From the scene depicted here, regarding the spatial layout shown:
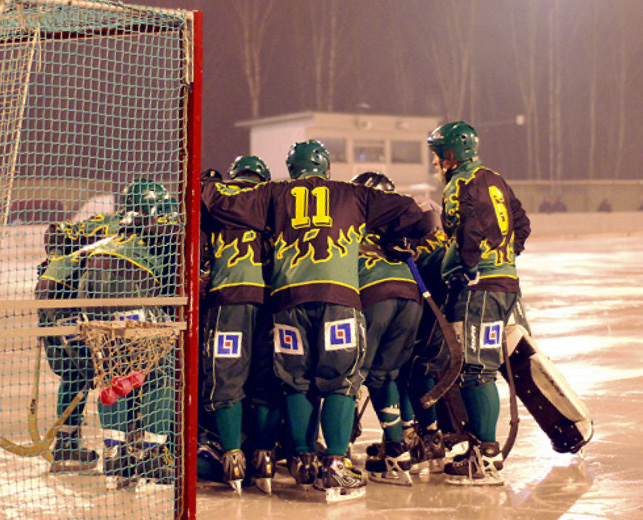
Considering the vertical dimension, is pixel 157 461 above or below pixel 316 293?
below

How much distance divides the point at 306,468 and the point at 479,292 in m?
1.36

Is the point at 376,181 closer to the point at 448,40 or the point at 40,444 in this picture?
the point at 40,444

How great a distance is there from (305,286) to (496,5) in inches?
2047

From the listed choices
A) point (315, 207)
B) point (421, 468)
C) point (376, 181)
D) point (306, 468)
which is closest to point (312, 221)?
point (315, 207)

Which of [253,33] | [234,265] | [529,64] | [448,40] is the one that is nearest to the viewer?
[234,265]

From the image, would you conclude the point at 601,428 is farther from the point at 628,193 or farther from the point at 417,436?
the point at 628,193

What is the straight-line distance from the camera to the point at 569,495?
5000 millimetres

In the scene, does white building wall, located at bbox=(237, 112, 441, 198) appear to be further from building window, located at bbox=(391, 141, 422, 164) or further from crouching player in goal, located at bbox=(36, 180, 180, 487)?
crouching player in goal, located at bbox=(36, 180, 180, 487)

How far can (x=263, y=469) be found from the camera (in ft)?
16.6

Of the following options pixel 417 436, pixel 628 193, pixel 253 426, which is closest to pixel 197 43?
pixel 253 426

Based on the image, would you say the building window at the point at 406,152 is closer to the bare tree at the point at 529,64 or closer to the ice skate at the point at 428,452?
the bare tree at the point at 529,64

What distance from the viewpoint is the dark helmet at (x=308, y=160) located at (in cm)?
527

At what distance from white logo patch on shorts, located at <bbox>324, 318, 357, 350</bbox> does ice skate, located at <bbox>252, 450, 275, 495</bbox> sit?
72 cm

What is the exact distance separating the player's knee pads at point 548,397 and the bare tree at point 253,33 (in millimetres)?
39361
